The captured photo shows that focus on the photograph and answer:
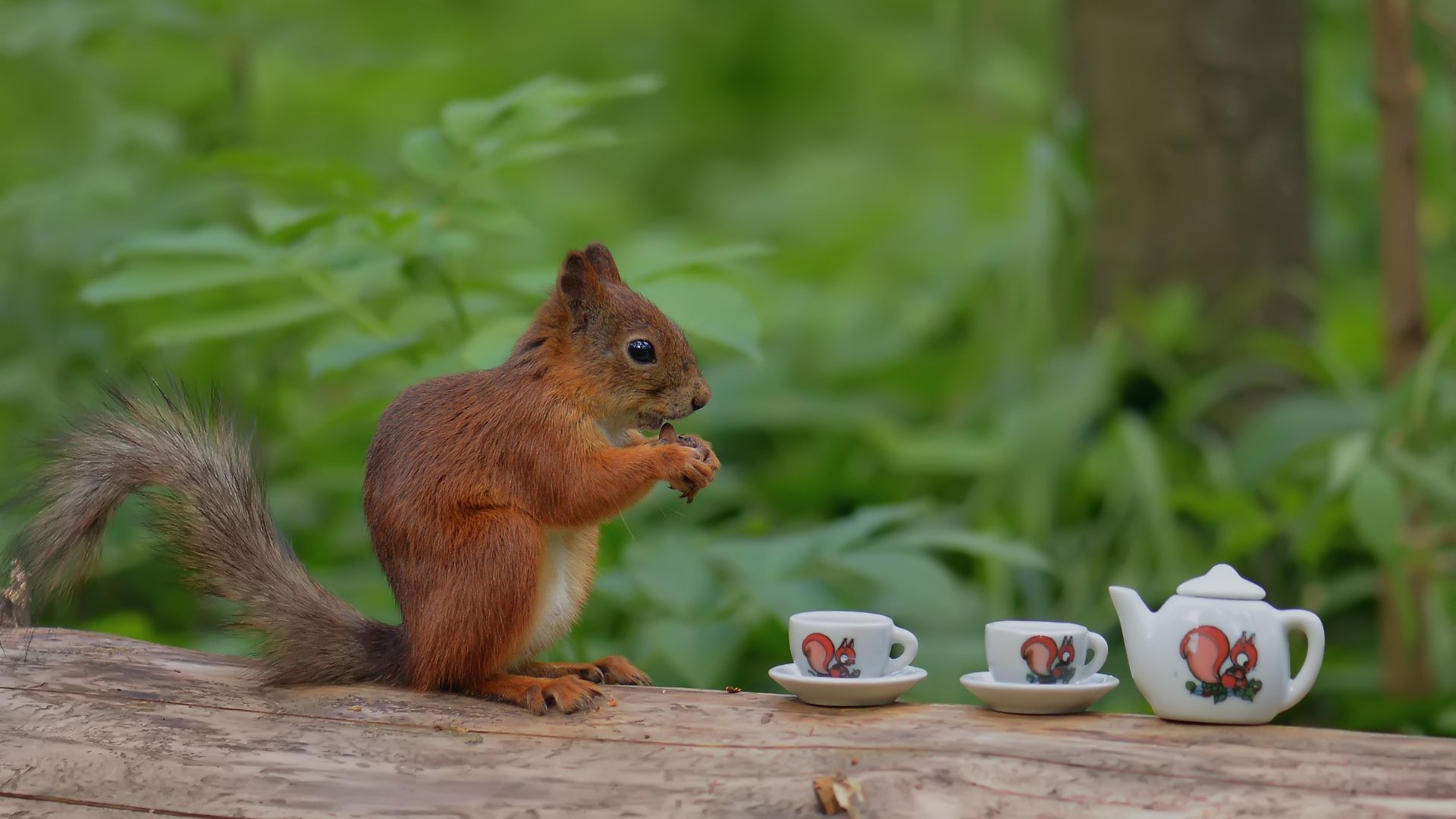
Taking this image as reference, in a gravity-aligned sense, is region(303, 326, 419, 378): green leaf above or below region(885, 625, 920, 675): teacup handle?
above

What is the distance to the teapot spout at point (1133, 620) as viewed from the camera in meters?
1.37

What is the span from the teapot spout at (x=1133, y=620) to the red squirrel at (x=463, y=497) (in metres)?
0.42

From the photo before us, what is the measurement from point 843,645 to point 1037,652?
191mm

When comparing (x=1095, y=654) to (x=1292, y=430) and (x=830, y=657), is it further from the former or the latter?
(x=1292, y=430)

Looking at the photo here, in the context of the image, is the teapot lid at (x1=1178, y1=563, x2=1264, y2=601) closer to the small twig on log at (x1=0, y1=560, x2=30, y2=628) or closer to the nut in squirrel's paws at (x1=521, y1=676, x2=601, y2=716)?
the nut in squirrel's paws at (x1=521, y1=676, x2=601, y2=716)

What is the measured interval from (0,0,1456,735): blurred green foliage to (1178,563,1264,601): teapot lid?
1.44 feet

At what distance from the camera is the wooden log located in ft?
3.98

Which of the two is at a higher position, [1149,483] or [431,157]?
[431,157]

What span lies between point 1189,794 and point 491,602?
2.23 ft

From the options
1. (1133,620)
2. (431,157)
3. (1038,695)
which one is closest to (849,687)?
(1038,695)

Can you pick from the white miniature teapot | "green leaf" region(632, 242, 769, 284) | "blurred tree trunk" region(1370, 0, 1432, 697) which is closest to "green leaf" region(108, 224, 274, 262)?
"green leaf" region(632, 242, 769, 284)

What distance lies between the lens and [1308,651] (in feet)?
4.34

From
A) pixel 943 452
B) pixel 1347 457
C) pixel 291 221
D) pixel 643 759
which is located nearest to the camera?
pixel 643 759

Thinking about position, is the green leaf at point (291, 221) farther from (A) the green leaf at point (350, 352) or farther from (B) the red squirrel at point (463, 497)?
(B) the red squirrel at point (463, 497)
